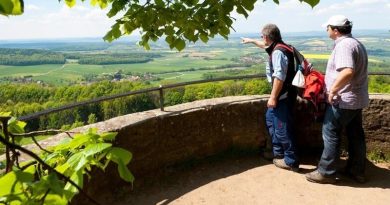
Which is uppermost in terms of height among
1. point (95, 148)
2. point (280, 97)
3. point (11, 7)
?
point (11, 7)

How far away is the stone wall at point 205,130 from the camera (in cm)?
518

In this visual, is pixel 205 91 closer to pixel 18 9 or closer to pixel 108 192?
pixel 108 192

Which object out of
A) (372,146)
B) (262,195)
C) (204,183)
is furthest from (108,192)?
(372,146)

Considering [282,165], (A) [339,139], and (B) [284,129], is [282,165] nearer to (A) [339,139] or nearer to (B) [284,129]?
(B) [284,129]

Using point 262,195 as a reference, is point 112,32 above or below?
above

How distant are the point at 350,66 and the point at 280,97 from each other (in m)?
1.06

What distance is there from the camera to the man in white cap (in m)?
4.77

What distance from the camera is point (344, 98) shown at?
4938 millimetres

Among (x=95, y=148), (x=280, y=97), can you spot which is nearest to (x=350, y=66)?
(x=280, y=97)

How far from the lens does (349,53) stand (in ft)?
15.6

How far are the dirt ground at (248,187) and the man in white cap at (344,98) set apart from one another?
0.71ft

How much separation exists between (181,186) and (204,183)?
291 millimetres

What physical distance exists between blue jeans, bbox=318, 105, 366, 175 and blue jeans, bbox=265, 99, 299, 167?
0.45 m

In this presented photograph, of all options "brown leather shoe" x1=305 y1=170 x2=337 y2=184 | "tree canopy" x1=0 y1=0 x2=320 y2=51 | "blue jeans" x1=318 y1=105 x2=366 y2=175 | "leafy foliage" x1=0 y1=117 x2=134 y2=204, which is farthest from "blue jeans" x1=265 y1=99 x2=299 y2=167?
"leafy foliage" x1=0 y1=117 x2=134 y2=204
